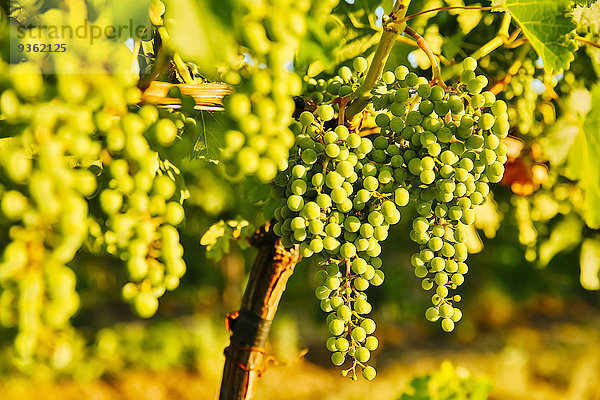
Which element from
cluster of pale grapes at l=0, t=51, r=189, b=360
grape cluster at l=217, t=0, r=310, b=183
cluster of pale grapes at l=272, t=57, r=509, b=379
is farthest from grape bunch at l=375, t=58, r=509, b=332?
cluster of pale grapes at l=0, t=51, r=189, b=360

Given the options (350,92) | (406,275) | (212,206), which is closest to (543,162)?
(350,92)

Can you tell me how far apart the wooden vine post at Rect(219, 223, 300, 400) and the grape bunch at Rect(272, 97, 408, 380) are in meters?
0.22

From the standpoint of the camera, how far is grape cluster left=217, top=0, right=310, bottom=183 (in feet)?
1.66

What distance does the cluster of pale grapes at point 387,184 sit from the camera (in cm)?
76

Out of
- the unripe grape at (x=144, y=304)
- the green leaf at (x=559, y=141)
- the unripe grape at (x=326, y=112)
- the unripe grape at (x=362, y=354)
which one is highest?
the green leaf at (x=559, y=141)

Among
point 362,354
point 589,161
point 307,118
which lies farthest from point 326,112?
point 589,161

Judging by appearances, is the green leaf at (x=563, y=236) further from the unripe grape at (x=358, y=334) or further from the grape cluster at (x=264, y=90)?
the grape cluster at (x=264, y=90)

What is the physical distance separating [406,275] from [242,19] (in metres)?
8.22

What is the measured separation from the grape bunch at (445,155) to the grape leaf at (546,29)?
0.55 ft

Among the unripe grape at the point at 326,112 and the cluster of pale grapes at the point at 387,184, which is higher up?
the unripe grape at the point at 326,112

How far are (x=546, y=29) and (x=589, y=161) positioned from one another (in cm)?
57

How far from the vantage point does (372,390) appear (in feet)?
20.0

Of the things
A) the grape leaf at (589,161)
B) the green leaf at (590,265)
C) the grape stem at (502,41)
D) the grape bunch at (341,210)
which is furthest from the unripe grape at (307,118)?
the green leaf at (590,265)

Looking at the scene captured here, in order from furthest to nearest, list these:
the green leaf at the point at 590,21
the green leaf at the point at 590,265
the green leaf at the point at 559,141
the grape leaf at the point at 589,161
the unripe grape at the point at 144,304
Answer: the green leaf at the point at 590,265
the green leaf at the point at 559,141
the grape leaf at the point at 589,161
the green leaf at the point at 590,21
the unripe grape at the point at 144,304
